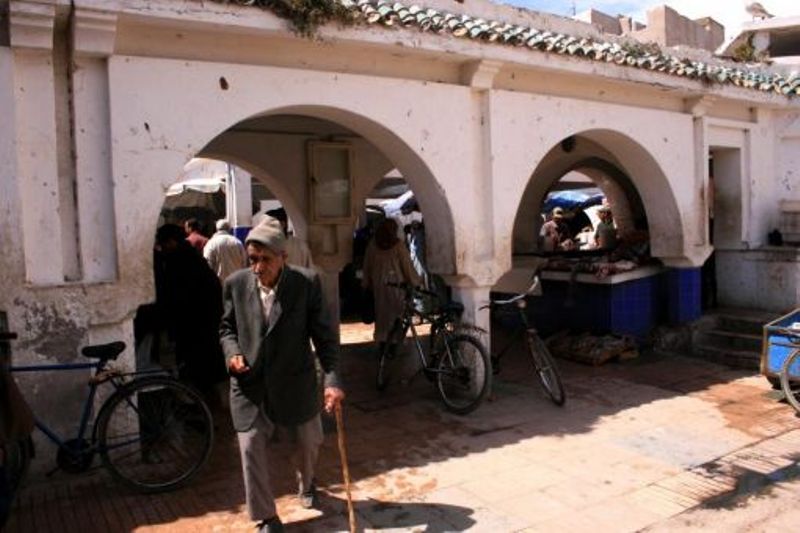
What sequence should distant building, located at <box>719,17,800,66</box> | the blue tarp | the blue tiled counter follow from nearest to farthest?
1. the blue tiled counter
2. distant building, located at <box>719,17,800,66</box>
3. the blue tarp

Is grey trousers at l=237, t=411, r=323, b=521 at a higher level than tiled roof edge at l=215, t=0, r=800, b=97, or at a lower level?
lower

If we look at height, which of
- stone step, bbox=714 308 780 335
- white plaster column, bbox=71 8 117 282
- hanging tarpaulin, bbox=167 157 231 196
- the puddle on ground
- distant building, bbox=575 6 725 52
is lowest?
the puddle on ground

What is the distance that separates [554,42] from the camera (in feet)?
24.1

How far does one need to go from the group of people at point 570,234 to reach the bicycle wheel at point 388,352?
5.89 meters

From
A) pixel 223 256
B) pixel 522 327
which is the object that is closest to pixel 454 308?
pixel 522 327

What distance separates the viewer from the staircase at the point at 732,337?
8.95 metres

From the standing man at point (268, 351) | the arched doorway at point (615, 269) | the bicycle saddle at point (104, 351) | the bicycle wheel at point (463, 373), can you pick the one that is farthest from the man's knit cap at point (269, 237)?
the arched doorway at point (615, 269)

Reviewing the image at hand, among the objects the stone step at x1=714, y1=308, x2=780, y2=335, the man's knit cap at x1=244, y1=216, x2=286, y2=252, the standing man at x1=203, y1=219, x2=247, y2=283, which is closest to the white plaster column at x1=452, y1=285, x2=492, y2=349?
the standing man at x1=203, y1=219, x2=247, y2=283

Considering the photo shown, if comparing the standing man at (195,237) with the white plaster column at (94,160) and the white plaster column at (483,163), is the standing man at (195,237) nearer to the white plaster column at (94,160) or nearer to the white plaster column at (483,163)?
the white plaster column at (94,160)

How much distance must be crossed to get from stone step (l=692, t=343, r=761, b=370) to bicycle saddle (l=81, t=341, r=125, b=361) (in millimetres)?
7306

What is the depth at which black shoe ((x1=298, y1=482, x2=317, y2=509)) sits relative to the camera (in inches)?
181

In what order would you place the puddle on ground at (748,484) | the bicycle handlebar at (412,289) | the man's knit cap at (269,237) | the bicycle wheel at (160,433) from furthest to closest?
the bicycle handlebar at (412,289) < the bicycle wheel at (160,433) < the puddle on ground at (748,484) < the man's knit cap at (269,237)

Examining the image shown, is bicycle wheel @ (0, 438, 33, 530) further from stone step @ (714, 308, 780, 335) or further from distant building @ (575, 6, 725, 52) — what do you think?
distant building @ (575, 6, 725, 52)

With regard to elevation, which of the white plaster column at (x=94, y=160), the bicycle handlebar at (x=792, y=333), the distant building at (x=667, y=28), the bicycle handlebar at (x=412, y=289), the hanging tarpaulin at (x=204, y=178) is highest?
the distant building at (x=667, y=28)
